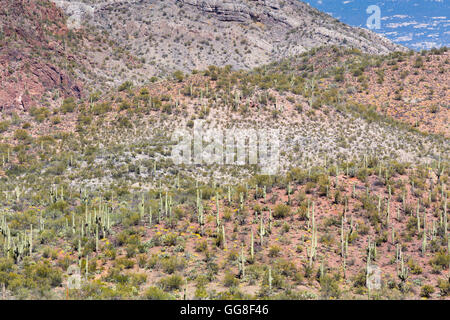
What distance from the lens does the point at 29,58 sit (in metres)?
41.1

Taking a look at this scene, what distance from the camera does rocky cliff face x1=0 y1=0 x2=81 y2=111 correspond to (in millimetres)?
37781

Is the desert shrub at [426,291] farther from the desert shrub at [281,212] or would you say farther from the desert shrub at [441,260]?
the desert shrub at [281,212]

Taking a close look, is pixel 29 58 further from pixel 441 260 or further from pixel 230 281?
pixel 441 260

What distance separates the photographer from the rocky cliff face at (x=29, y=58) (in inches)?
1487

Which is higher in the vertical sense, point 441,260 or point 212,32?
point 212,32

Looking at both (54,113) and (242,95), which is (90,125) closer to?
(54,113)

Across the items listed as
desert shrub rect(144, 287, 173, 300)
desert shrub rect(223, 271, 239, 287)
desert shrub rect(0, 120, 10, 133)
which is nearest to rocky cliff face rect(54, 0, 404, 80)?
desert shrub rect(0, 120, 10, 133)

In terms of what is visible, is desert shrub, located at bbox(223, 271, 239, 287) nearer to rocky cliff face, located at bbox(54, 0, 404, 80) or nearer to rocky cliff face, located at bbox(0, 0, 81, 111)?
rocky cliff face, located at bbox(0, 0, 81, 111)

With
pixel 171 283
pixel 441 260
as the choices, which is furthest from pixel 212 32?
pixel 171 283

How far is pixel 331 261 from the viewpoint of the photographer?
15242 mm

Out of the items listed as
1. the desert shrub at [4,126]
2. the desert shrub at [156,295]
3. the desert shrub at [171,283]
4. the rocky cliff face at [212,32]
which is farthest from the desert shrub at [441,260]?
the rocky cliff face at [212,32]

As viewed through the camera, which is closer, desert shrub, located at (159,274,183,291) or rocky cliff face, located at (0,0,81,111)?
desert shrub, located at (159,274,183,291)

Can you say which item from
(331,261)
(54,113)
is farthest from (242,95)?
(331,261)

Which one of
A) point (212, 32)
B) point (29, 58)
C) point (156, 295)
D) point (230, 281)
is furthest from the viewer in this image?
point (212, 32)
